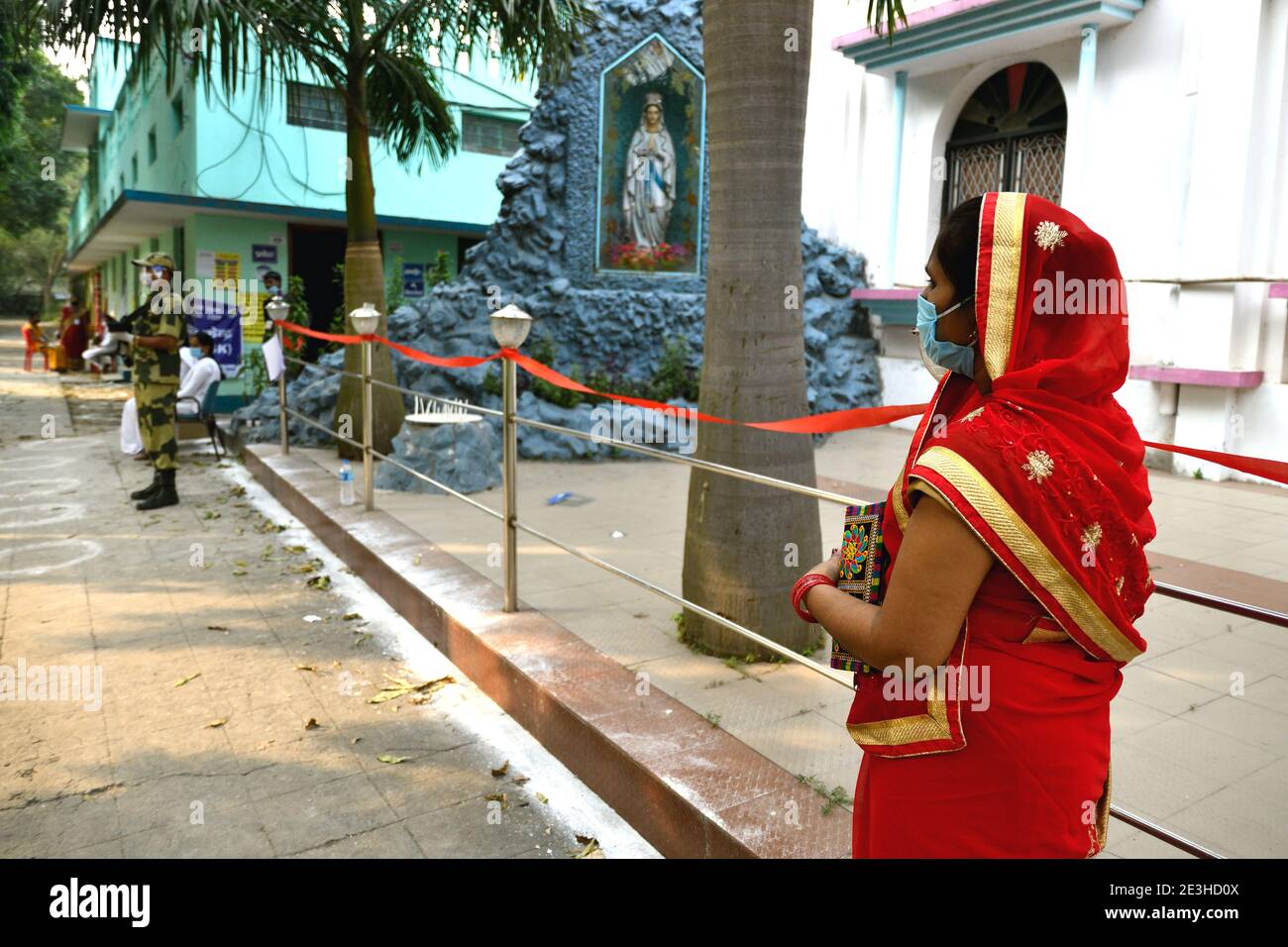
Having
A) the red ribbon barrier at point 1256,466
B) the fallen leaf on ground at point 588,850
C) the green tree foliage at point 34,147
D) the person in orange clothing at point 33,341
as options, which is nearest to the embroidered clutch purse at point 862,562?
the red ribbon barrier at point 1256,466

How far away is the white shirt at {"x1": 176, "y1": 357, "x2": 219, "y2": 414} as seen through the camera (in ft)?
33.2

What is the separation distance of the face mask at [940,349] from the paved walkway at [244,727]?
206 cm

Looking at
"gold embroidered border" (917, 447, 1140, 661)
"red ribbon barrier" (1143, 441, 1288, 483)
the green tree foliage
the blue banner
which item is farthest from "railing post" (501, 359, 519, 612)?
the green tree foliage

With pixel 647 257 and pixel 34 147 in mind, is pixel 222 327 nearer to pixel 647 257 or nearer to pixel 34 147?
pixel 647 257

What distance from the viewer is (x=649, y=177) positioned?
456 inches

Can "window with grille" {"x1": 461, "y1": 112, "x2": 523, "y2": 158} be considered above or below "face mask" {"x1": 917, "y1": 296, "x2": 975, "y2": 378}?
above

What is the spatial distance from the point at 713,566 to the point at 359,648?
6.04ft

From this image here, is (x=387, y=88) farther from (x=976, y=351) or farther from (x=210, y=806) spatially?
(x=976, y=351)

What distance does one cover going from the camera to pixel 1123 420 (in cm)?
150

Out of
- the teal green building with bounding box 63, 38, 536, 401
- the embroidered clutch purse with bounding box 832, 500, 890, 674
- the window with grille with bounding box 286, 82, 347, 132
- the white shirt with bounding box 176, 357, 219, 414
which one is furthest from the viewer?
the window with grille with bounding box 286, 82, 347, 132

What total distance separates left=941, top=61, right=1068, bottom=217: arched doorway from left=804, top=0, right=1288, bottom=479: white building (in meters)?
0.02

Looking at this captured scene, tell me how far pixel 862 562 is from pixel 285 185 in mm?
15567

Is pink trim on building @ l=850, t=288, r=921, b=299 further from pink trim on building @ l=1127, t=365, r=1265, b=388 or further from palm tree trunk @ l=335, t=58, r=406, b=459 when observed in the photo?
palm tree trunk @ l=335, t=58, r=406, b=459

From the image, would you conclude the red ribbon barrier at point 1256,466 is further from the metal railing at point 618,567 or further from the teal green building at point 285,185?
the teal green building at point 285,185
